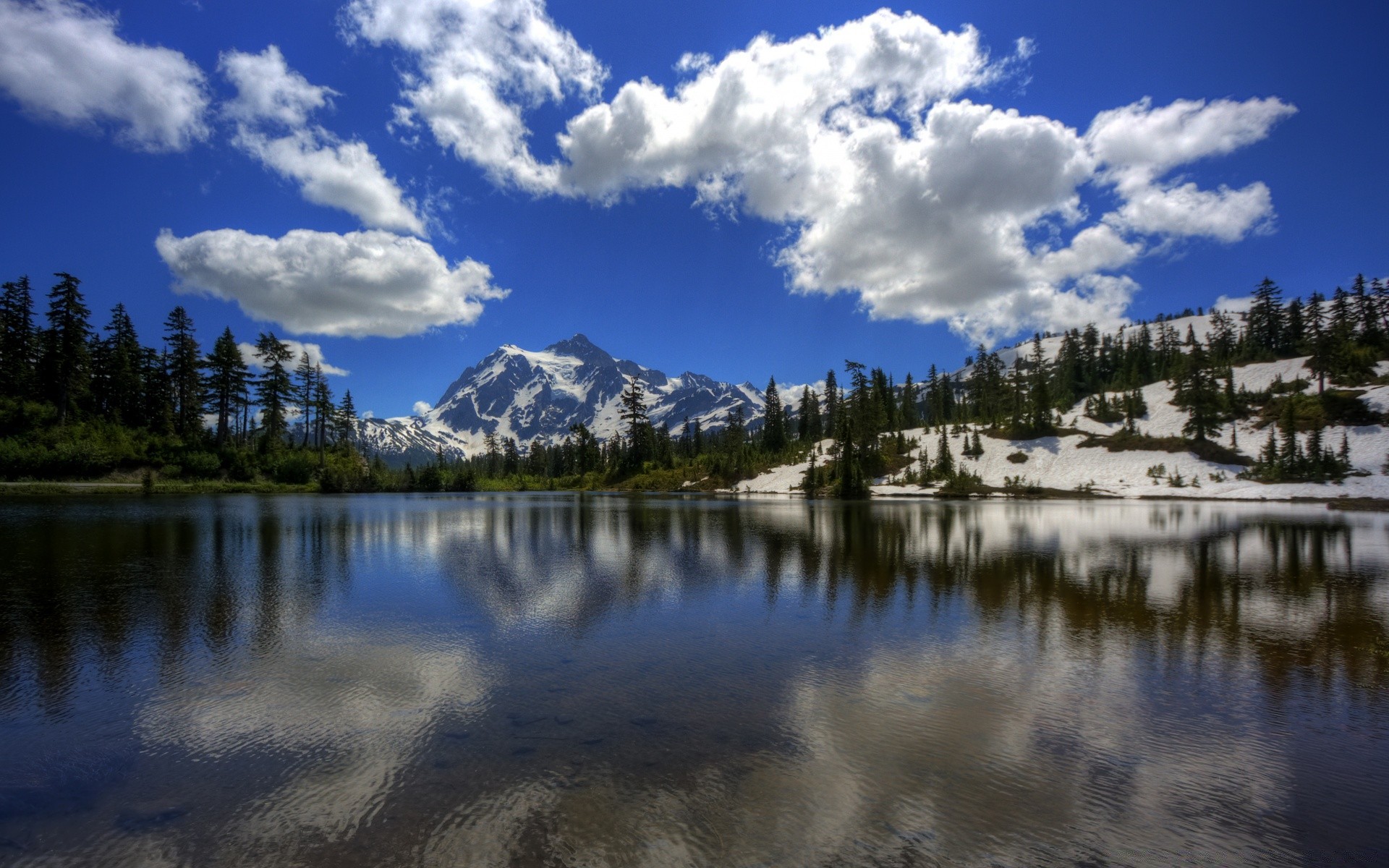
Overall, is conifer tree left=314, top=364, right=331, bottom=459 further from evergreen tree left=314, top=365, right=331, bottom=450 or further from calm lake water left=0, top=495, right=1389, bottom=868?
calm lake water left=0, top=495, right=1389, bottom=868

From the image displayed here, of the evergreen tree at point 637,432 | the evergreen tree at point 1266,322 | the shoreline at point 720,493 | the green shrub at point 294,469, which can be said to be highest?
the evergreen tree at point 1266,322

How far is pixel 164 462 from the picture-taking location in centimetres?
8538

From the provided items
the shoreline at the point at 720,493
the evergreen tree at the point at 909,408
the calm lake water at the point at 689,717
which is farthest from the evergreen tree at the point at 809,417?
A: the calm lake water at the point at 689,717

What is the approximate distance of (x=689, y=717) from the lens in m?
10.8

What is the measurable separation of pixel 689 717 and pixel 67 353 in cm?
11320

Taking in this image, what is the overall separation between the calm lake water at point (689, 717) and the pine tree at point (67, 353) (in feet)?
277

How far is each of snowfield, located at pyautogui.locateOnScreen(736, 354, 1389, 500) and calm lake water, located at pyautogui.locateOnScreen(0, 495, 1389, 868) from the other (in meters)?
79.6

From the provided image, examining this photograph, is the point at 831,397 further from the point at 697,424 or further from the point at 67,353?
the point at 67,353

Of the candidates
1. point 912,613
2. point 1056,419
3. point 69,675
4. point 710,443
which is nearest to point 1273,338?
point 1056,419

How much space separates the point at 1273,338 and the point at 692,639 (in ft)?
648

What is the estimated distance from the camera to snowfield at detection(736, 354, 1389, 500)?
278ft

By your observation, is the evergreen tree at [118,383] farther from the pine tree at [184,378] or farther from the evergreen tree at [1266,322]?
the evergreen tree at [1266,322]

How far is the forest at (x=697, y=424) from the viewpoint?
82.0 m

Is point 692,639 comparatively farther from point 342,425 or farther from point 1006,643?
point 342,425
